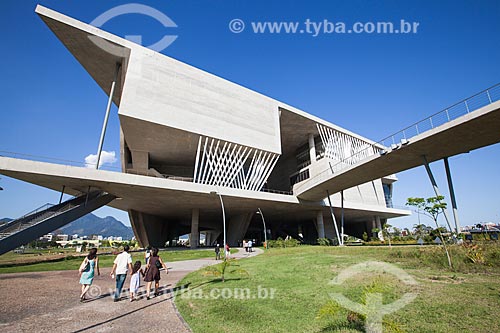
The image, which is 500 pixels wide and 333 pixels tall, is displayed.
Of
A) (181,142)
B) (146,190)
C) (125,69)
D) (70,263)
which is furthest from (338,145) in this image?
(70,263)

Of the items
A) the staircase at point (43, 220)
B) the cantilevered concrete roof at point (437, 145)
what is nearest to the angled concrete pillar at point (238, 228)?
the cantilevered concrete roof at point (437, 145)

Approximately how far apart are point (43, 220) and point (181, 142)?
14872mm

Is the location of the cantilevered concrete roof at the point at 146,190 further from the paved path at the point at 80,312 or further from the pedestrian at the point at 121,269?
the pedestrian at the point at 121,269

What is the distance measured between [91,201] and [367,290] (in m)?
24.7

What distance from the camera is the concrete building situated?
23.2 metres

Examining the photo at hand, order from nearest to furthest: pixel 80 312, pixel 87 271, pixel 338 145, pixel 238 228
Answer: pixel 80 312 < pixel 87 271 < pixel 238 228 < pixel 338 145

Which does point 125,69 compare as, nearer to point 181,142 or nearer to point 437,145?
point 181,142

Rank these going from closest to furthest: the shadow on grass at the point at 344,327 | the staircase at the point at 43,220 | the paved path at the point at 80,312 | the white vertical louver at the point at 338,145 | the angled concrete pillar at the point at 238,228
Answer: the shadow on grass at the point at 344,327 → the paved path at the point at 80,312 → the staircase at the point at 43,220 → the angled concrete pillar at the point at 238,228 → the white vertical louver at the point at 338,145

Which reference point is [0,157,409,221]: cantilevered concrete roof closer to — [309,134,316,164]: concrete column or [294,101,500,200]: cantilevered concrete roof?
[309,134,316,164]: concrete column

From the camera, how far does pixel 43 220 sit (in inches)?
725

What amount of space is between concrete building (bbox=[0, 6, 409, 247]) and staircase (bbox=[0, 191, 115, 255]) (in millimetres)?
1593

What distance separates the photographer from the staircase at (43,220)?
1659 centimetres

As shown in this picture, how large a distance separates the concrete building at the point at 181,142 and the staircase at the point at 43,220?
1.59 meters

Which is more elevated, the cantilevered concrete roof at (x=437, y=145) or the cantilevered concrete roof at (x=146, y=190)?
the cantilevered concrete roof at (x=437, y=145)
